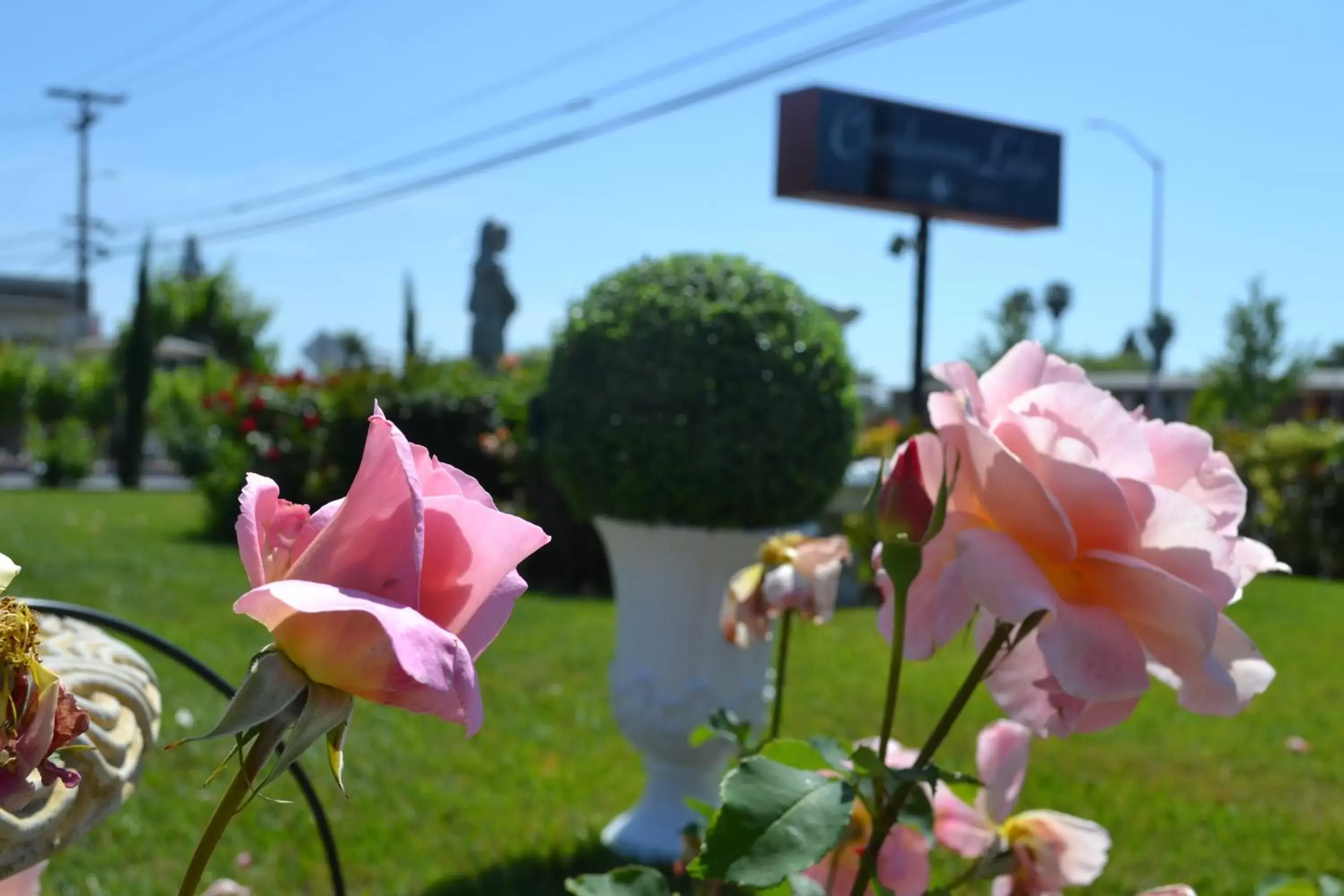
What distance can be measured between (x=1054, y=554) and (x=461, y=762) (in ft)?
12.6

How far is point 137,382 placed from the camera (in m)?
21.7

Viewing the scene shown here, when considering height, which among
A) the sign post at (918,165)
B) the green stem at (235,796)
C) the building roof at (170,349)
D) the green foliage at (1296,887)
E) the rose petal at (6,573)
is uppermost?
the sign post at (918,165)

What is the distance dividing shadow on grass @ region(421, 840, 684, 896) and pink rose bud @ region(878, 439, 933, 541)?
2557 mm

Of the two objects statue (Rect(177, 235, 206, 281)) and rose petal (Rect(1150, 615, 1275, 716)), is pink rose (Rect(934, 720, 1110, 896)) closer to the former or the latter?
rose petal (Rect(1150, 615, 1275, 716))

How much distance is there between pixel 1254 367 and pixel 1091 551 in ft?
90.5

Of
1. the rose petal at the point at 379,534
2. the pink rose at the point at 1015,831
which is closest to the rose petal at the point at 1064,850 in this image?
the pink rose at the point at 1015,831

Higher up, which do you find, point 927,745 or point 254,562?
point 254,562

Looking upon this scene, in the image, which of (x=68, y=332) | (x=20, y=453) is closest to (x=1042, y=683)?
(x=20, y=453)

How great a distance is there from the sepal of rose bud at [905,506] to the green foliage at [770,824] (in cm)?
13

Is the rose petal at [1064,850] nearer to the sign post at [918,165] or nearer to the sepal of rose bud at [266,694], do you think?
the sepal of rose bud at [266,694]

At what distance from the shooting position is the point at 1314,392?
41.0m

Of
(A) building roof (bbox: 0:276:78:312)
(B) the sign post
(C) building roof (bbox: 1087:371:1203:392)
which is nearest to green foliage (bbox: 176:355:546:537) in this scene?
→ (B) the sign post

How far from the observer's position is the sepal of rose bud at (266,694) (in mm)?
402

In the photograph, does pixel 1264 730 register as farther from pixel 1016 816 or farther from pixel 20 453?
pixel 20 453
